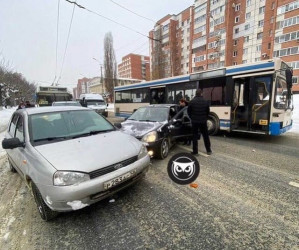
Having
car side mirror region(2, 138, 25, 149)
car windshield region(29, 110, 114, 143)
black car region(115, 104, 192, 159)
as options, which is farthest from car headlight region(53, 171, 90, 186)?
black car region(115, 104, 192, 159)

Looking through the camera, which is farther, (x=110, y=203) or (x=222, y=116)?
(x=222, y=116)

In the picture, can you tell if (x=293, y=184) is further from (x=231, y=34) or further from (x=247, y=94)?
(x=231, y=34)

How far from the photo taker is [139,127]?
5172mm

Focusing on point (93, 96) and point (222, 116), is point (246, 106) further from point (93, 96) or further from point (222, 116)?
point (93, 96)

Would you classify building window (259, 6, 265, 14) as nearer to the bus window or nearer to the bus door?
the bus door

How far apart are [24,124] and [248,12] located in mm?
44660

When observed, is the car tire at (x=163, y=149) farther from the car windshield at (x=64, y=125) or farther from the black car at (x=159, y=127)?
the car windshield at (x=64, y=125)

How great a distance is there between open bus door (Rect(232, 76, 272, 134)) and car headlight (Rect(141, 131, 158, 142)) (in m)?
4.53

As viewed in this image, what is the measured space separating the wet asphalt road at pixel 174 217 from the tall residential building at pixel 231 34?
2491 centimetres

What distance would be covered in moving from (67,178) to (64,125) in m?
1.43

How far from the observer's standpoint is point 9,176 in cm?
422

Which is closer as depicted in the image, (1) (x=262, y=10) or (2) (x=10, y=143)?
(2) (x=10, y=143)

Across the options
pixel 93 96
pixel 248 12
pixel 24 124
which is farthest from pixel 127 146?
pixel 248 12

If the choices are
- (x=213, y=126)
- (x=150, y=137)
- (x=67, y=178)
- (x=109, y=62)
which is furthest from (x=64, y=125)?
(x=109, y=62)
